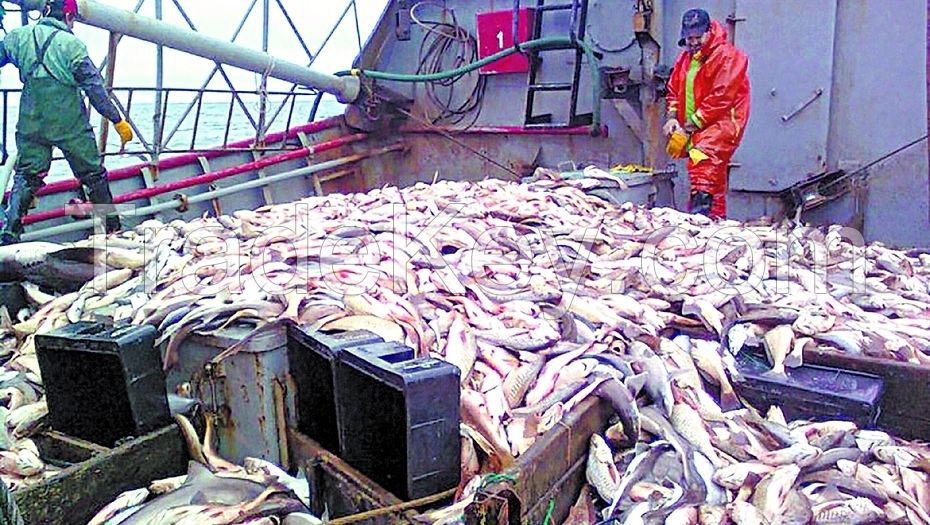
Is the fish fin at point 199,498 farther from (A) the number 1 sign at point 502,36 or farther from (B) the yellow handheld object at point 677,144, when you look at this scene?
(A) the number 1 sign at point 502,36

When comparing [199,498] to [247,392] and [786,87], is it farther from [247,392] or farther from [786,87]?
[786,87]

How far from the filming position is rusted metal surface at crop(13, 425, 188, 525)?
7.75ft

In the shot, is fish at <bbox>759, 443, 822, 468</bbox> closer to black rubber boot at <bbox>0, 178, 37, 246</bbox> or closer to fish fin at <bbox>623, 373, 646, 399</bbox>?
fish fin at <bbox>623, 373, 646, 399</bbox>

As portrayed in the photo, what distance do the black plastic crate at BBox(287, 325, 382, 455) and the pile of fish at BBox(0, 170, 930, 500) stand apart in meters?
0.13

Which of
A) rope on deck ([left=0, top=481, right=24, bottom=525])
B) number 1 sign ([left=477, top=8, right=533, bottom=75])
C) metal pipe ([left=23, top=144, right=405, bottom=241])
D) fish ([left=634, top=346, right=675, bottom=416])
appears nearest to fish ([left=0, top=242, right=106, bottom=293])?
metal pipe ([left=23, top=144, right=405, bottom=241])

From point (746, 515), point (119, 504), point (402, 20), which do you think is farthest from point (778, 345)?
point (402, 20)

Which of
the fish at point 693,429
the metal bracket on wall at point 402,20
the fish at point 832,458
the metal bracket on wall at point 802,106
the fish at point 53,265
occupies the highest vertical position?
the metal bracket on wall at point 402,20

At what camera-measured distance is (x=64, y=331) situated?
290 centimetres

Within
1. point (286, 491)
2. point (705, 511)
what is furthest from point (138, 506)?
point (705, 511)

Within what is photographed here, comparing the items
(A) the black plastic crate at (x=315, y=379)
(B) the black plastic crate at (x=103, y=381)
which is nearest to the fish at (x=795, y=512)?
(A) the black plastic crate at (x=315, y=379)

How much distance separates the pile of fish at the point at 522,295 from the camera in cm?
281

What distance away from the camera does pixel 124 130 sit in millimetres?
6652

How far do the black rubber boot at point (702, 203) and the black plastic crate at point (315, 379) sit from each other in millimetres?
4782

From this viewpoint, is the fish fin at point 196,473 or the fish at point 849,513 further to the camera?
the fish fin at point 196,473
